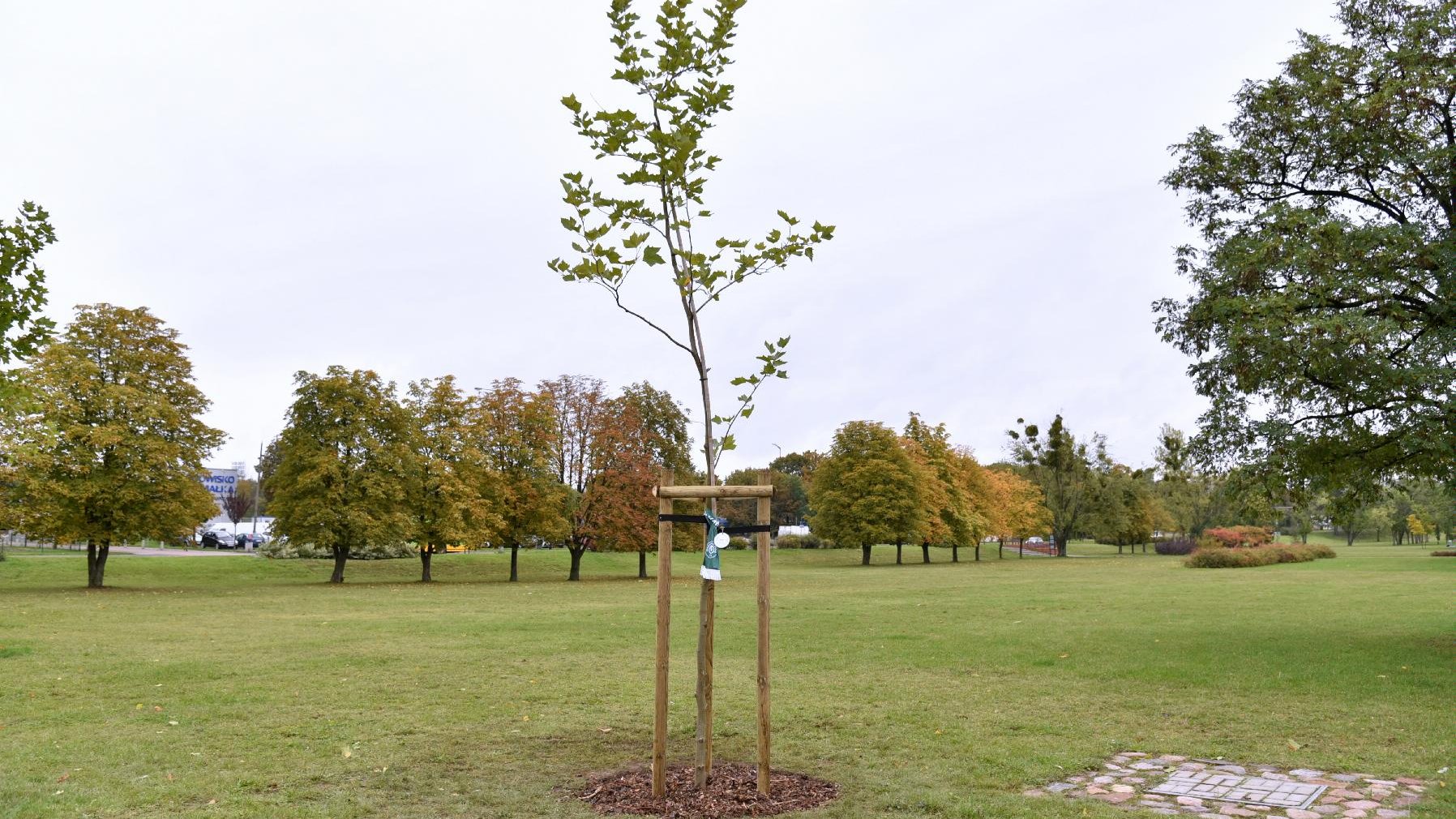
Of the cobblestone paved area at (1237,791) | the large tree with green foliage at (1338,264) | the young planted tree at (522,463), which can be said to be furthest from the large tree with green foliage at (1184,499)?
the cobblestone paved area at (1237,791)

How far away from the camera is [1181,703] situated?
10.1 m

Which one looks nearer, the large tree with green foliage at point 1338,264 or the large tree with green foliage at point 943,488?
the large tree with green foliage at point 1338,264

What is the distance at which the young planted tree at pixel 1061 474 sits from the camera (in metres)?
67.8

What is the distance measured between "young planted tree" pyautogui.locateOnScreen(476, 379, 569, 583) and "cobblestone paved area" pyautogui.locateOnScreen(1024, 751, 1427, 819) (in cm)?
3232

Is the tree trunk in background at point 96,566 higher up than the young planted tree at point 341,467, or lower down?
lower down

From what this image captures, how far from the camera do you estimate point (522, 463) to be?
39125 millimetres

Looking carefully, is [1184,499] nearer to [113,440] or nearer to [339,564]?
[339,564]

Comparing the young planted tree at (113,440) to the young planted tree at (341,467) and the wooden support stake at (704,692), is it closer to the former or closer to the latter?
the young planted tree at (341,467)

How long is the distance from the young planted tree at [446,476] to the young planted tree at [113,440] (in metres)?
6.85

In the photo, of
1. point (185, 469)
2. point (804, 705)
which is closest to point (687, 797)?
point (804, 705)

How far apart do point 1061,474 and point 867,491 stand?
73.7 ft

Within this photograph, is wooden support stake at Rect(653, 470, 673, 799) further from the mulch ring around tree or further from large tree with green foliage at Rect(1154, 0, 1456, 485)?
large tree with green foliage at Rect(1154, 0, 1456, 485)

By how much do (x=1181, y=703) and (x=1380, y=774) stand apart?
3.16 meters

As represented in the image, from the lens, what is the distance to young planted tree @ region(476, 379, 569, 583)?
38.1m
